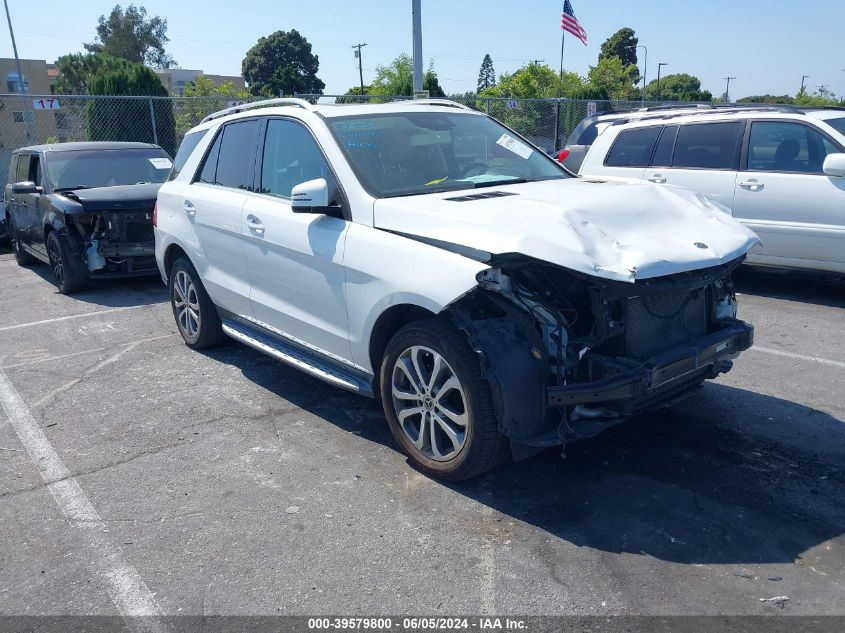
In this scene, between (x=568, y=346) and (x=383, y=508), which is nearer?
(x=568, y=346)

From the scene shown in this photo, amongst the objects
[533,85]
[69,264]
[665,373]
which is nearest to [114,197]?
[69,264]


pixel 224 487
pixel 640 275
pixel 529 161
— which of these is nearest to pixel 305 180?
pixel 529 161

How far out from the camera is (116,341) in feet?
22.8

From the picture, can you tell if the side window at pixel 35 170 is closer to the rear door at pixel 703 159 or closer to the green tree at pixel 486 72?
the rear door at pixel 703 159

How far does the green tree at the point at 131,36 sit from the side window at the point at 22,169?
8129cm

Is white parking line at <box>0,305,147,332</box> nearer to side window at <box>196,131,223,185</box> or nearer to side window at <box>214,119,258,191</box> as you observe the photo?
side window at <box>196,131,223,185</box>

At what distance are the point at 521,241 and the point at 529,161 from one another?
197 centimetres

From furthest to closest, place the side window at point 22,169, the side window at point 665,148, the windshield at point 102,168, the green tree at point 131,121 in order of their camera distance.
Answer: the green tree at point 131,121 < the side window at point 22,169 < the windshield at point 102,168 < the side window at point 665,148

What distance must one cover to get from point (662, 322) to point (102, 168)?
832cm

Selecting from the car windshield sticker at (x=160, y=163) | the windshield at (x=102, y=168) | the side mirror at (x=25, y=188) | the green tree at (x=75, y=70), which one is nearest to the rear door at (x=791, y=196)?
the windshield at (x=102, y=168)

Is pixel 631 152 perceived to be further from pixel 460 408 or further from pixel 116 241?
pixel 116 241

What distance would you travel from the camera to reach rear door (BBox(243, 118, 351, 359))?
4359 mm

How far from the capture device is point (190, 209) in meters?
5.85

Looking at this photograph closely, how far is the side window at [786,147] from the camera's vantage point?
735cm
